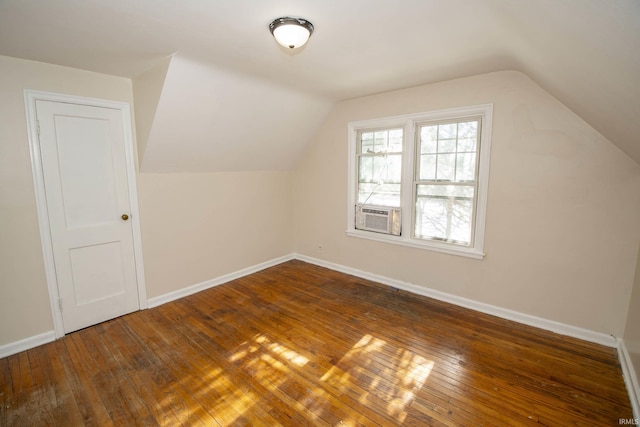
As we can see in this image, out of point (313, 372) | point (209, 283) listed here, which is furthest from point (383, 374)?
point (209, 283)

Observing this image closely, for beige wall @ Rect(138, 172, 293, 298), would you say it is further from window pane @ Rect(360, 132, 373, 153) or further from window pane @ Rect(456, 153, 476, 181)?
window pane @ Rect(456, 153, 476, 181)

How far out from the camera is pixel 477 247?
3.01 metres

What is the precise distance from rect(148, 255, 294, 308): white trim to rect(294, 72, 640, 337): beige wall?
2.31 m

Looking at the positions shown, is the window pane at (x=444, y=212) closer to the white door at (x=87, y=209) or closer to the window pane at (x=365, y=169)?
the window pane at (x=365, y=169)

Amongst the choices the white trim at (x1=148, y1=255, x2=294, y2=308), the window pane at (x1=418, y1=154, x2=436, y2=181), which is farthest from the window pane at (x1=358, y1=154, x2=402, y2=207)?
the white trim at (x1=148, y1=255, x2=294, y2=308)

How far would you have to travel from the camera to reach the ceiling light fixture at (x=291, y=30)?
176 centimetres

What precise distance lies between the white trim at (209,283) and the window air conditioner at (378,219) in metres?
1.57

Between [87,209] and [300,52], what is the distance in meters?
2.47

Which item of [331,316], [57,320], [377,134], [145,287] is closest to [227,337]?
[331,316]

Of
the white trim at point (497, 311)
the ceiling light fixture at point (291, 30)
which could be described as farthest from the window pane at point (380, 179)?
the ceiling light fixture at point (291, 30)

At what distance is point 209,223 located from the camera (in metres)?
3.67

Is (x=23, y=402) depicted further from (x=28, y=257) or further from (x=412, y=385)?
(x=412, y=385)

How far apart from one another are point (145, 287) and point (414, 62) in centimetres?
358

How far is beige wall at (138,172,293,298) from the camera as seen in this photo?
3170 mm
